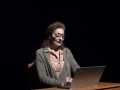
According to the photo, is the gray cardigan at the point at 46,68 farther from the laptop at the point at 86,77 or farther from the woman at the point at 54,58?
the laptop at the point at 86,77

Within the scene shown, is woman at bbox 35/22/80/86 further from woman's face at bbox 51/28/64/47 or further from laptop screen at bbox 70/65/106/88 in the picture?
laptop screen at bbox 70/65/106/88

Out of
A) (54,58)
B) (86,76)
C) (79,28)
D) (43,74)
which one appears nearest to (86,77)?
(86,76)

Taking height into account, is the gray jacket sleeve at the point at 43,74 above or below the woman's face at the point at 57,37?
below

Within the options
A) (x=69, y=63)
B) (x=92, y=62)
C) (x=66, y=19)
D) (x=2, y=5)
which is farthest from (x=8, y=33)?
(x=92, y=62)

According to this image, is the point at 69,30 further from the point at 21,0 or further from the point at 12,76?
the point at 12,76

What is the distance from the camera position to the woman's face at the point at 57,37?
347 centimetres

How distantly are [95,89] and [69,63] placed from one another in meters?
1.02

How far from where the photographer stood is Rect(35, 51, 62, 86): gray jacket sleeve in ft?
10.2

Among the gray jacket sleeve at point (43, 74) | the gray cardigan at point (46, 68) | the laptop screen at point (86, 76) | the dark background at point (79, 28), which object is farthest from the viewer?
the dark background at point (79, 28)

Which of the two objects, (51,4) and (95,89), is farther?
(51,4)

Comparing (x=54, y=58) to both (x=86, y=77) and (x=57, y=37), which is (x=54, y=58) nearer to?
(x=57, y=37)

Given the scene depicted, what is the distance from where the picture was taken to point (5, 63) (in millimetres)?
3672

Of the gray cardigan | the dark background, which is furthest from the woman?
the dark background

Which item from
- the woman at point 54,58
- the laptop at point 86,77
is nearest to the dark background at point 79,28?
the woman at point 54,58
